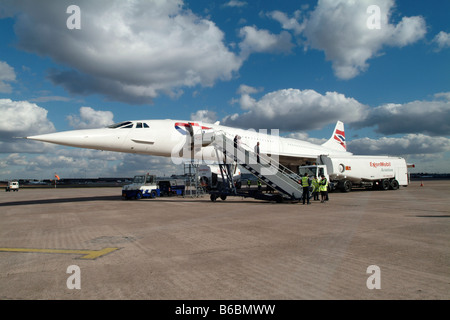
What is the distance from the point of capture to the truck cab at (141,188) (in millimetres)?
19812

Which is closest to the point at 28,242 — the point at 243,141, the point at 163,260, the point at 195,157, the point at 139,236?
the point at 139,236

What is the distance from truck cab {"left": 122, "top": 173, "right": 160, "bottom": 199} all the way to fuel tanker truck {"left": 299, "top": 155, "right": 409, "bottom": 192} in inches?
431

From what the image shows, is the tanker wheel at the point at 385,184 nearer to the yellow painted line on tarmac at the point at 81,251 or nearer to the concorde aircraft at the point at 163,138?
the concorde aircraft at the point at 163,138

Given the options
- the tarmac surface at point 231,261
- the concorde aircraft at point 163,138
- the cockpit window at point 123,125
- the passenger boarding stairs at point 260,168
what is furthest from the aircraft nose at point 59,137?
the passenger boarding stairs at point 260,168

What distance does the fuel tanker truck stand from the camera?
70.3 feet

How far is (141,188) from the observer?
20.2m

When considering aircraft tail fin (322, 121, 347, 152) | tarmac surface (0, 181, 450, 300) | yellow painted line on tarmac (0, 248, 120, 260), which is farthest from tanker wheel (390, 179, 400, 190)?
yellow painted line on tarmac (0, 248, 120, 260)

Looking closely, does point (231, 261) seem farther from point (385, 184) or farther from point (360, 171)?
point (385, 184)

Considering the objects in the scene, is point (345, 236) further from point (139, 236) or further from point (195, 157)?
point (195, 157)

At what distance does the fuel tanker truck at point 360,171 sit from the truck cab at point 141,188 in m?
10.9

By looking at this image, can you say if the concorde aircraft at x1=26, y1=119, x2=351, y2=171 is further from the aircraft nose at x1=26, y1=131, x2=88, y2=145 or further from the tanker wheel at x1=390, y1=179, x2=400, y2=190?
the tanker wheel at x1=390, y1=179, x2=400, y2=190

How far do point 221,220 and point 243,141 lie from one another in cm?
1129

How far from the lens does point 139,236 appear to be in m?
7.04

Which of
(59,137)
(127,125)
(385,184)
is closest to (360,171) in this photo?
(385,184)
